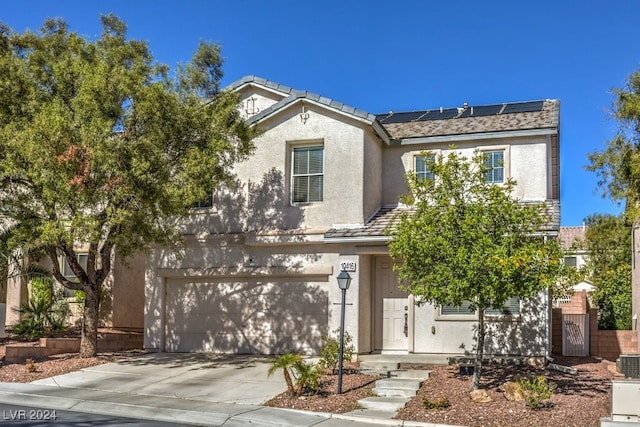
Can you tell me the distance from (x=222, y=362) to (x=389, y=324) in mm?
4151

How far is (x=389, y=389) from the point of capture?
13578 millimetres

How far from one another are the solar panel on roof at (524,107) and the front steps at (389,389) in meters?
7.93

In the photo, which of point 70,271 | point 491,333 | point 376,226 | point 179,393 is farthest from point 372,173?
point 70,271

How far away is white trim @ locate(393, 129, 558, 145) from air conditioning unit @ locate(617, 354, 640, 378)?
20.2ft

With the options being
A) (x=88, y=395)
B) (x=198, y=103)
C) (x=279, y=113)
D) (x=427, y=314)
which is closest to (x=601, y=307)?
(x=427, y=314)

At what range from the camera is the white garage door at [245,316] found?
17.6 meters

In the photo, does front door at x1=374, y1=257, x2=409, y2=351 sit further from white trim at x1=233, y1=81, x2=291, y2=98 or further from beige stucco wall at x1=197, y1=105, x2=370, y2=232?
white trim at x1=233, y1=81, x2=291, y2=98

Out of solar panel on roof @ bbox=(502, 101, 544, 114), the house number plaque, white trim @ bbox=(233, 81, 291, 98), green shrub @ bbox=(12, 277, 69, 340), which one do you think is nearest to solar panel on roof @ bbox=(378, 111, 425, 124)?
solar panel on roof @ bbox=(502, 101, 544, 114)

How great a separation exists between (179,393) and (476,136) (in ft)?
31.0

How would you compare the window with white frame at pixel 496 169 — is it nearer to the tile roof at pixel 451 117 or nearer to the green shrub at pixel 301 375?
the tile roof at pixel 451 117

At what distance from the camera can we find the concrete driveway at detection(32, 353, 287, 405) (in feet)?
44.9

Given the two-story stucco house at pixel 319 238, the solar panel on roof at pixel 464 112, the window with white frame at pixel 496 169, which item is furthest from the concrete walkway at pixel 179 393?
the solar panel on roof at pixel 464 112

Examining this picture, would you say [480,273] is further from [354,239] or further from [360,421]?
[354,239]

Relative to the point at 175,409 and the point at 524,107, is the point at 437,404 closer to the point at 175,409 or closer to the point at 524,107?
the point at 175,409
